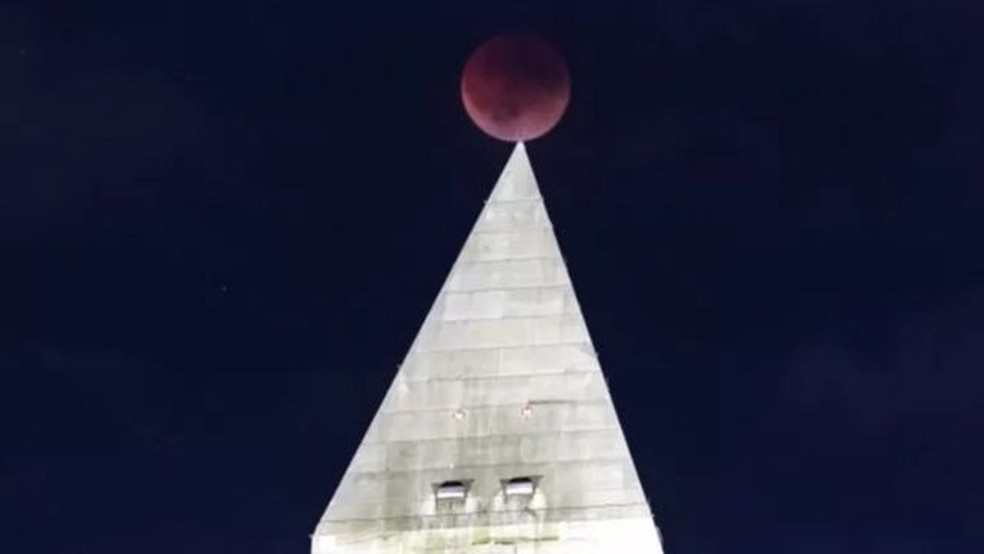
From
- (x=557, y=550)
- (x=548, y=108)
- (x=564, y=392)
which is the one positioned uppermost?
(x=548, y=108)

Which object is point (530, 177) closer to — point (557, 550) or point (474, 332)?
point (474, 332)

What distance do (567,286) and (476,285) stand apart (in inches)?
148

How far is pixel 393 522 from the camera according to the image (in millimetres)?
87312

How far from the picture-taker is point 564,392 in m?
87.1

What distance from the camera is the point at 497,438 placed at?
8750 centimetres

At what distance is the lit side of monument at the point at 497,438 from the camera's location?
283 ft

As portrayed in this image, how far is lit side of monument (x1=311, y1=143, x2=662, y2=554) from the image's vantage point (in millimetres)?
86312

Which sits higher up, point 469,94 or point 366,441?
point 469,94

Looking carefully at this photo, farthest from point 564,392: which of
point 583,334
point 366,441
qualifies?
point 366,441

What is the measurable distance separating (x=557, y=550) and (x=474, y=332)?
9.49 meters

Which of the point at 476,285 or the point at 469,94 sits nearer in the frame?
the point at 469,94

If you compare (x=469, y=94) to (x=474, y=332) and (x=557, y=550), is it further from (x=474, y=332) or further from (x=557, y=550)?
(x=557, y=550)

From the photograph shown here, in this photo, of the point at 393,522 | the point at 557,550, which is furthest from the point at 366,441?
the point at 557,550

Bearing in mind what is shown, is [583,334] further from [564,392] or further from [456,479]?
[456,479]
